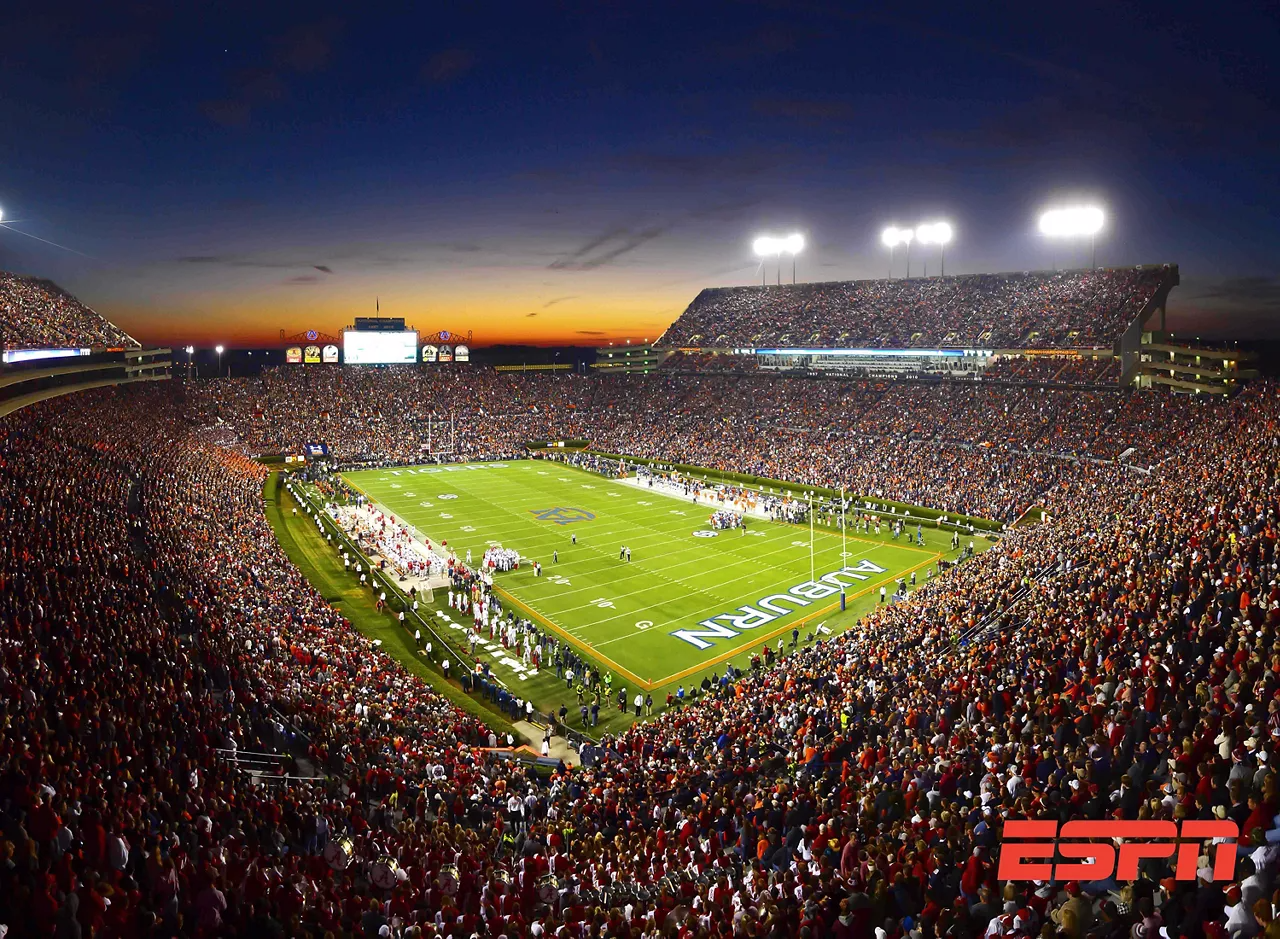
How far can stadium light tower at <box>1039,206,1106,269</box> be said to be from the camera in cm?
5131

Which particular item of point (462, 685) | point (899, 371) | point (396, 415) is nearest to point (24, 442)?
point (462, 685)

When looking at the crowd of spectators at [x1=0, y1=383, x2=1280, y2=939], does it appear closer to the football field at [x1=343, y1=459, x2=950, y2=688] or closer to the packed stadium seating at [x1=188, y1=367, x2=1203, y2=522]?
the football field at [x1=343, y1=459, x2=950, y2=688]

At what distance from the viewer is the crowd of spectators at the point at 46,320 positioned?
46594 mm

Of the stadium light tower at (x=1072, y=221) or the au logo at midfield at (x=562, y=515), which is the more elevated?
the stadium light tower at (x=1072, y=221)

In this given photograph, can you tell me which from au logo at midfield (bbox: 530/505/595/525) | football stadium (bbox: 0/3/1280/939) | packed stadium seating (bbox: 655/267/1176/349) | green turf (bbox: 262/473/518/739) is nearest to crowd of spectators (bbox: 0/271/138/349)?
football stadium (bbox: 0/3/1280/939)

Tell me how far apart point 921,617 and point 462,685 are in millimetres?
13551

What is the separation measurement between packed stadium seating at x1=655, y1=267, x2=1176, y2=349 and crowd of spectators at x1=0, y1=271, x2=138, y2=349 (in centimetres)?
5524

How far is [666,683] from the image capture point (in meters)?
23.2

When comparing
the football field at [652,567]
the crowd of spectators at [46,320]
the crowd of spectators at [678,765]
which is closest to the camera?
the crowd of spectators at [678,765]

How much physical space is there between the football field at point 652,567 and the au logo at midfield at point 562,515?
0.06 metres

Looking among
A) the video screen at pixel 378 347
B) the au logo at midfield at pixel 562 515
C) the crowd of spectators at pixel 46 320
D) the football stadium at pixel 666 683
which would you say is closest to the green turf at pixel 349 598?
the football stadium at pixel 666 683

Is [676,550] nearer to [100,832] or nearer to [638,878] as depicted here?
[638,878]

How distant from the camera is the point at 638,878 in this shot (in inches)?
389

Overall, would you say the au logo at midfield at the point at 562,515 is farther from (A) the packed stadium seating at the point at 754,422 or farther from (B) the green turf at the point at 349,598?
(A) the packed stadium seating at the point at 754,422
